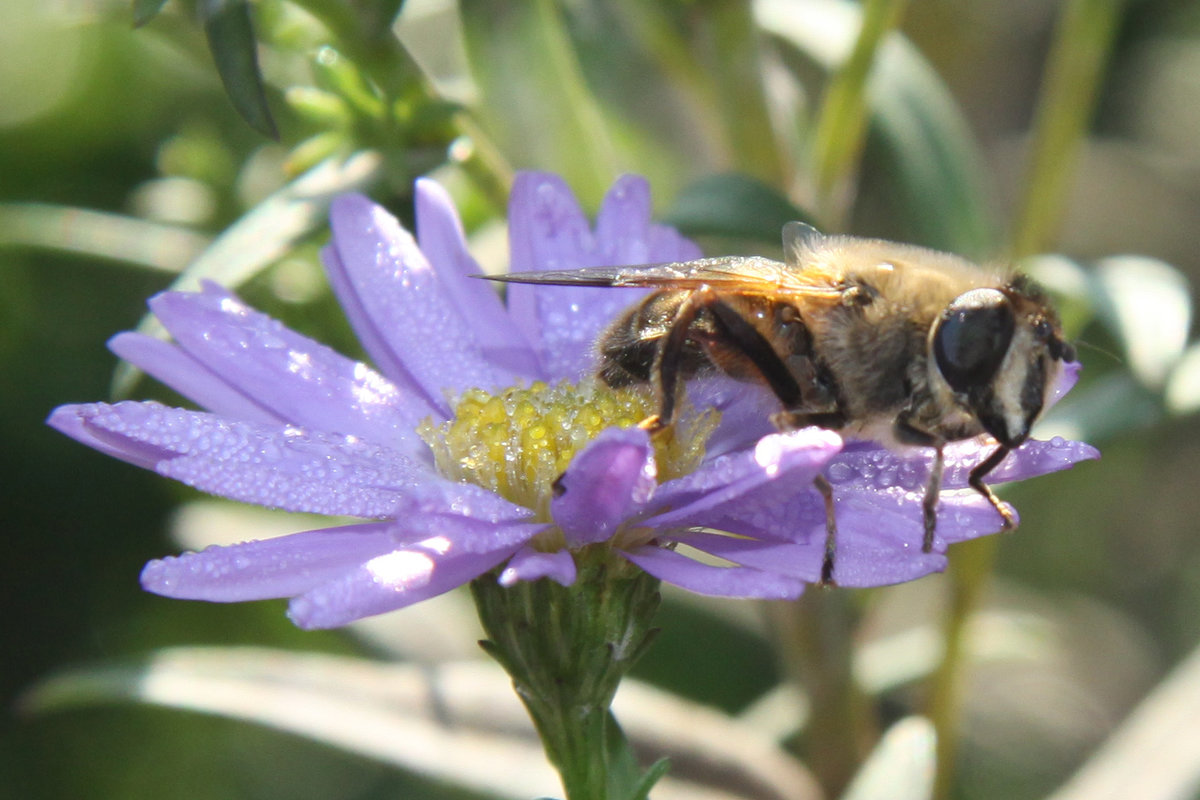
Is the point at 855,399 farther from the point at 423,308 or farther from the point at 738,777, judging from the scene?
the point at 738,777

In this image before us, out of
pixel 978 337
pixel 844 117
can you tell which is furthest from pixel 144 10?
pixel 844 117

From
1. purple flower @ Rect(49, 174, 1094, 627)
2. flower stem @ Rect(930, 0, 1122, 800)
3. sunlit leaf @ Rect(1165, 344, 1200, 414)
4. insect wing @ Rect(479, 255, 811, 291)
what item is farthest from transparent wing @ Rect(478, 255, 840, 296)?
flower stem @ Rect(930, 0, 1122, 800)

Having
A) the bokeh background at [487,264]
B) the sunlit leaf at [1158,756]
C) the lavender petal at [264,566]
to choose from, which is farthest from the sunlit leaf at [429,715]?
the lavender petal at [264,566]

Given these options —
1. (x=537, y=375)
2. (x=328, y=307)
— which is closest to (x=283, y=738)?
(x=328, y=307)

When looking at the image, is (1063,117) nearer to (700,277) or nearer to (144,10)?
(700,277)

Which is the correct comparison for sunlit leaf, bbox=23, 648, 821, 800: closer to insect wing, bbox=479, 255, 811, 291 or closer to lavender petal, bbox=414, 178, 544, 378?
lavender petal, bbox=414, 178, 544, 378
